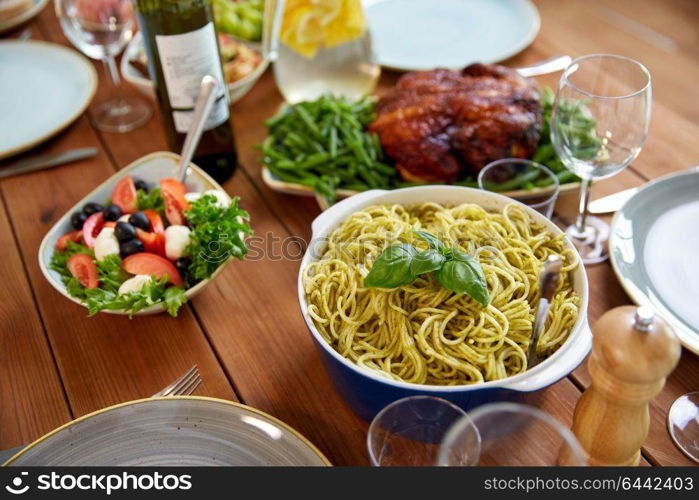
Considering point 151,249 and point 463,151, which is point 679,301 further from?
point 151,249

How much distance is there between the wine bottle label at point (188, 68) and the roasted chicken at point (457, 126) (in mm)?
380

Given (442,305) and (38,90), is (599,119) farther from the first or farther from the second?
(38,90)

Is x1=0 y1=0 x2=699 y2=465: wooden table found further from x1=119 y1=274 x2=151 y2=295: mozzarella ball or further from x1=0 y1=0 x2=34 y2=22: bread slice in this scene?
x1=0 y1=0 x2=34 y2=22: bread slice

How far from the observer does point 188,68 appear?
1385 mm

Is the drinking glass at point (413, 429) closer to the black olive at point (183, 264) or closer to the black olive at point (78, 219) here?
the black olive at point (183, 264)

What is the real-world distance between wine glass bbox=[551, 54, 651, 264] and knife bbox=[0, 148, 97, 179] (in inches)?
46.0

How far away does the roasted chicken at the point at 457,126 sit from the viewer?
4.73 feet

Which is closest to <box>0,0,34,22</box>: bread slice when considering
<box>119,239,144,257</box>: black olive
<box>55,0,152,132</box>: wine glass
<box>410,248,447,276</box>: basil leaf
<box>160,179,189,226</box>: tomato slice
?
<box>55,0,152,132</box>: wine glass

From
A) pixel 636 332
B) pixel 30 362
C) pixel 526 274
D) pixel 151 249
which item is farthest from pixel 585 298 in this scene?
pixel 30 362

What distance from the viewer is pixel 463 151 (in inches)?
57.4

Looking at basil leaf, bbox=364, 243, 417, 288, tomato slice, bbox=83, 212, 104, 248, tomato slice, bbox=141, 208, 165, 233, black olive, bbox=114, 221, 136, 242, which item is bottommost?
tomato slice, bbox=83, 212, 104, 248

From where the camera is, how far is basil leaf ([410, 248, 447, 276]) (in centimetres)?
99

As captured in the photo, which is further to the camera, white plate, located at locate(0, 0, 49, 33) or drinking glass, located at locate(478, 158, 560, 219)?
white plate, located at locate(0, 0, 49, 33)

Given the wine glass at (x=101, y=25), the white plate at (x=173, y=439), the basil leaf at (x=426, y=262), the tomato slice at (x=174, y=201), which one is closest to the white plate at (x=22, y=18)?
the wine glass at (x=101, y=25)
